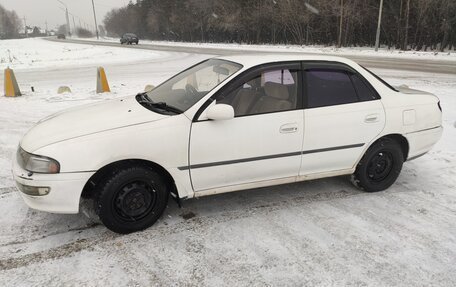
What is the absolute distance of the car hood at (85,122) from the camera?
3217mm

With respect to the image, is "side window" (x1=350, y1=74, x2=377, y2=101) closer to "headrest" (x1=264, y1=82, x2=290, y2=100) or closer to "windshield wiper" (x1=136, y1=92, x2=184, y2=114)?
"headrest" (x1=264, y1=82, x2=290, y2=100)

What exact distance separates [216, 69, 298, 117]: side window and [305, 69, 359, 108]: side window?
6.6 inches

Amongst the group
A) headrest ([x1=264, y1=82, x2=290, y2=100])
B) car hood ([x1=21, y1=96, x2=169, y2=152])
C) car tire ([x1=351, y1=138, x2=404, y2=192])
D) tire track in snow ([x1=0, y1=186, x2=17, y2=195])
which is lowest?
tire track in snow ([x1=0, y1=186, x2=17, y2=195])

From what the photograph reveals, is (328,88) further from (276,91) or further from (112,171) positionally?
(112,171)

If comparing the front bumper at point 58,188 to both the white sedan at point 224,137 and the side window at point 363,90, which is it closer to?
the white sedan at point 224,137

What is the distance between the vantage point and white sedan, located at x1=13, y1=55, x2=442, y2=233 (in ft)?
10.3

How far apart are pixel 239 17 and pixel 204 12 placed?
11.0 metres

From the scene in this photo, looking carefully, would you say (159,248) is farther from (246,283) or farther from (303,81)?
(303,81)

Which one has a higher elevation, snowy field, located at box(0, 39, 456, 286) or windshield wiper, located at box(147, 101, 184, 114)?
windshield wiper, located at box(147, 101, 184, 114)

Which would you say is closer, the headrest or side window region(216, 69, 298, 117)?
side window region(216, 69, 298, 117)

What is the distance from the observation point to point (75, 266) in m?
2.95

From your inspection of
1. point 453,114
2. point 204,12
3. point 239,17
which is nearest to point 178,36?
point 204,12

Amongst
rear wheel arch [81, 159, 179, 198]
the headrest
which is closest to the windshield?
the headrest

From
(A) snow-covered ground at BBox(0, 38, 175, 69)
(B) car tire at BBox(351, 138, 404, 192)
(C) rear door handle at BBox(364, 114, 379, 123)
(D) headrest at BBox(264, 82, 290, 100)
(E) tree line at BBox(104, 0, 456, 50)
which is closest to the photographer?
(D) headrest at BBox(264, 82, 290, 100)
